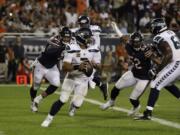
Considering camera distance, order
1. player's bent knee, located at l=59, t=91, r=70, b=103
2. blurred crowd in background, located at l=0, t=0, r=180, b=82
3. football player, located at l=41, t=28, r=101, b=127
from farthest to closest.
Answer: blurred crowd in background, located at l=0, t=0, r=180, b=82 → football player, located at l=41, t=28, r=101, b=127 → player's bent knee, located at l=59, t=91, r=70, b=103

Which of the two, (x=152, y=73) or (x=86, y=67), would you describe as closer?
(x=86, y=67)

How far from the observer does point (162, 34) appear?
10234 millimetres

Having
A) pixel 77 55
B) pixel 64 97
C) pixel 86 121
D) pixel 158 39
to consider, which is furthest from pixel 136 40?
pixel 64 97

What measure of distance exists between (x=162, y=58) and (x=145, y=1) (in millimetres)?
12226

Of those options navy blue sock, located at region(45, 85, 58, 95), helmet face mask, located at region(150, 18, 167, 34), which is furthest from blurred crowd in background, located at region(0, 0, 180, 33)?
helmet face mask, located at region(150, 18, 167, 34)

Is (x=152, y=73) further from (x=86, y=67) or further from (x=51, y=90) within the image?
(x=51, y=90)

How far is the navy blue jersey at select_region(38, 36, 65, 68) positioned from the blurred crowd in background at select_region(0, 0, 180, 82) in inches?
235

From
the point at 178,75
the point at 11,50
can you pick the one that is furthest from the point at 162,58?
the point at 11,50

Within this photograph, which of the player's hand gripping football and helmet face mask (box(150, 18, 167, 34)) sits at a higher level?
helmet face mask (box(150, 18, 167, 34))

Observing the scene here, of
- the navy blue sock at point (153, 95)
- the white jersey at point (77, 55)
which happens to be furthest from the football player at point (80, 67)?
the navy blue sock at point (153, 95)

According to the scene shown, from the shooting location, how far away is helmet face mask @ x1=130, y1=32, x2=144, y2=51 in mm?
10859

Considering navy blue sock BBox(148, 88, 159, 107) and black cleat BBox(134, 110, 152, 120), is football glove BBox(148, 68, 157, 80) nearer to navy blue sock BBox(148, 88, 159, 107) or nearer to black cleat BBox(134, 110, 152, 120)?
navy blue sock BBox(148, 88, 159, 107)

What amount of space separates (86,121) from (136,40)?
5.51ft

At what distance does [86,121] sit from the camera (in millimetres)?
10320
